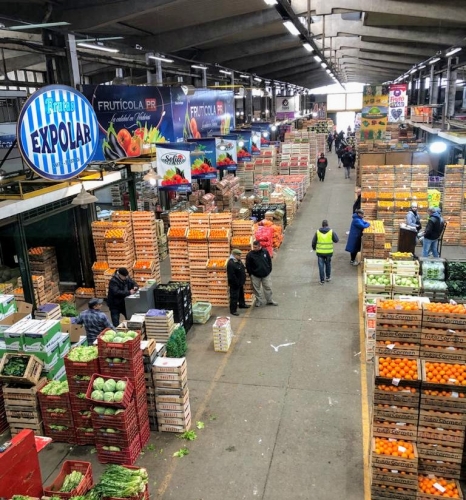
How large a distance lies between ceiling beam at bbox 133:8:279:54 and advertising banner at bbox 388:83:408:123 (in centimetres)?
1377

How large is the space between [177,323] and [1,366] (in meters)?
3.92

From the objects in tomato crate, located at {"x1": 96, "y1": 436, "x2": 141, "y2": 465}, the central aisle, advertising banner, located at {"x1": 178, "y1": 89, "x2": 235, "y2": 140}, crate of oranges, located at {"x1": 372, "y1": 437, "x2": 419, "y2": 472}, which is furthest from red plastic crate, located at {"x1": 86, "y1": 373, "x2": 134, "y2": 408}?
advertising banner, located at {"x1": 178, "y1": 89, "x2": 235, "y2": 140}

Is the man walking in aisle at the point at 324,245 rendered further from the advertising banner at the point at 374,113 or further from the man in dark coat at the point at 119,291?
the advertising banner at the point at 374,113

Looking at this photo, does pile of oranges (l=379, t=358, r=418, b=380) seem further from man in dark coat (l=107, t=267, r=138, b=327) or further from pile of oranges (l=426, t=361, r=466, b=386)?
man in dark coat (l=107, t=267, r=138, b=327)

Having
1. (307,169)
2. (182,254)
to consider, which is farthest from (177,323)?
(307,169)

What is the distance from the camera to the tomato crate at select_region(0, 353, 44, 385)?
24.7 ft

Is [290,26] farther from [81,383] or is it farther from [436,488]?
[436,488]

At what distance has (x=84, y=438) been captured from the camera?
750 cm

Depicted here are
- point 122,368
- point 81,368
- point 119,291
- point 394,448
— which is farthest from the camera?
point 119,291

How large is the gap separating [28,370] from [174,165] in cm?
776

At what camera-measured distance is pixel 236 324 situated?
11.5 m

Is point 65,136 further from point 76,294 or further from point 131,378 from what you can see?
point 76,294

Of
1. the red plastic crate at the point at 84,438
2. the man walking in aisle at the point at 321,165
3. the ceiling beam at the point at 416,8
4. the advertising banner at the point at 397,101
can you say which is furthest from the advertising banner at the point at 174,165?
the advertising banner at the point at 397,101

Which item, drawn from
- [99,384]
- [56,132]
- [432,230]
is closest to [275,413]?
[99,384]
